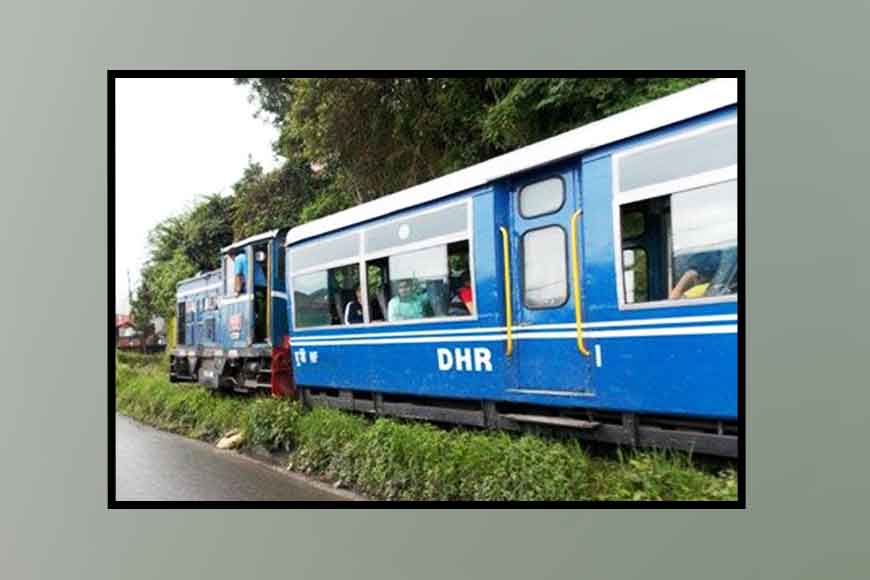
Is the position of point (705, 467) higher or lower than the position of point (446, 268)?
lower

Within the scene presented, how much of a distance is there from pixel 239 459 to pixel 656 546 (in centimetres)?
168

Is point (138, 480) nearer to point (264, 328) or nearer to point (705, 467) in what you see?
point (264, 328)

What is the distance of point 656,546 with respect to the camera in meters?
3.21

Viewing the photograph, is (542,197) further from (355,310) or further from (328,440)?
(328,440)

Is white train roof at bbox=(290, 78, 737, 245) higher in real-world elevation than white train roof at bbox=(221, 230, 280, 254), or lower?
higher

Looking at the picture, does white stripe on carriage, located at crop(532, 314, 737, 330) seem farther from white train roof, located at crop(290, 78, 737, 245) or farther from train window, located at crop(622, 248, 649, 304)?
white train roof, located at crop(290, 78, 737, 245)

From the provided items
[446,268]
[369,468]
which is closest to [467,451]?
[369,468]

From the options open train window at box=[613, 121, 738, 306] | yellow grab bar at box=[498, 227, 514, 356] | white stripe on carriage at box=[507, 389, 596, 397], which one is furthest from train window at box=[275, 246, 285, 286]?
open train window at box=[613, 121, 738, 306]

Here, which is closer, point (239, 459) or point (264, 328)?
point (239, 459)

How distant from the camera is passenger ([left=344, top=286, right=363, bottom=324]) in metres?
3.93

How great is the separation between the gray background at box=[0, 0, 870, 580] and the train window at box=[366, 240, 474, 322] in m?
0.76

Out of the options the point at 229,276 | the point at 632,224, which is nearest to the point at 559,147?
the point at 632,224

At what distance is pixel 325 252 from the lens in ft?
13.6
